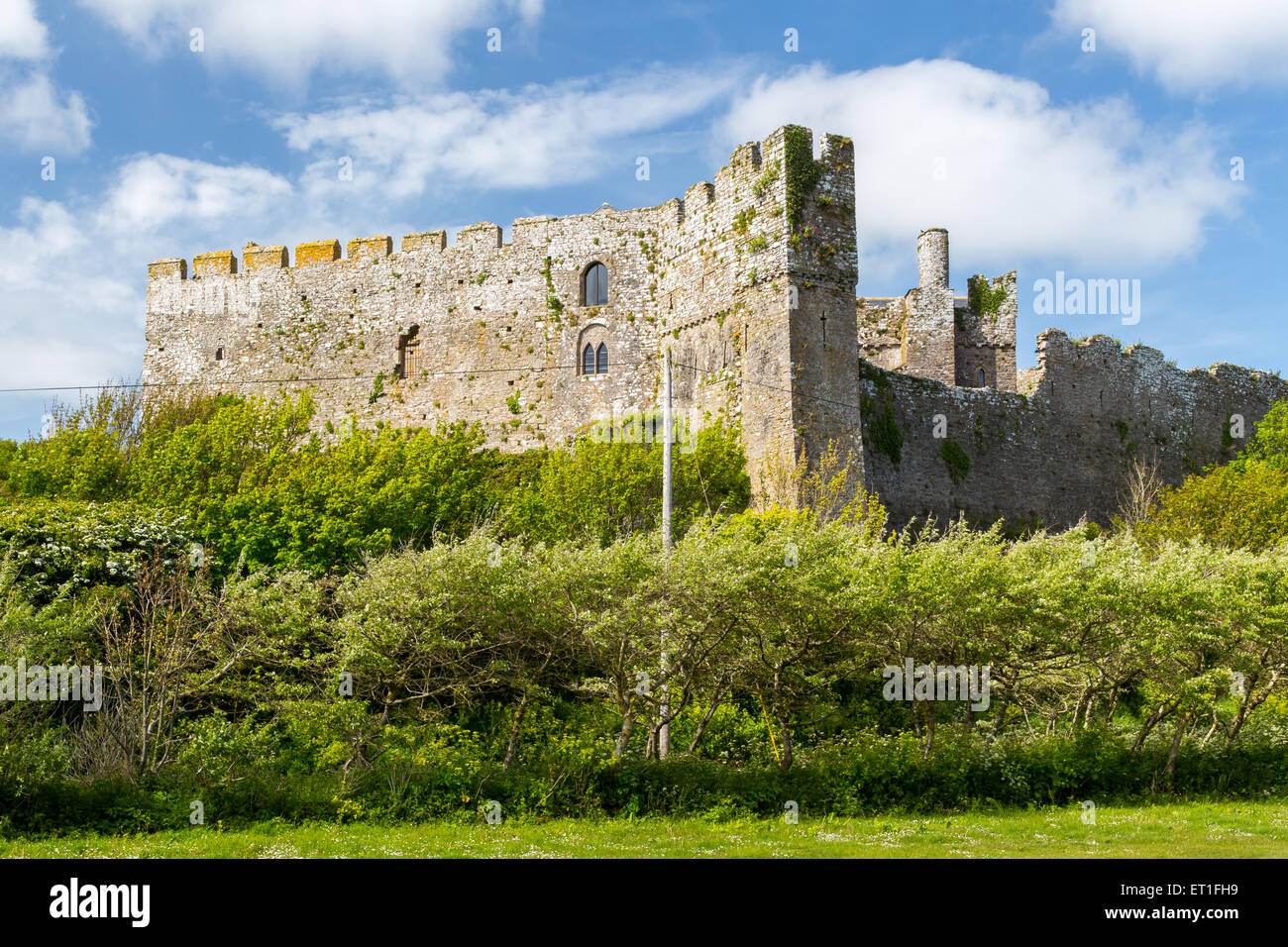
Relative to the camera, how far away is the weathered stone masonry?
97.5 feet

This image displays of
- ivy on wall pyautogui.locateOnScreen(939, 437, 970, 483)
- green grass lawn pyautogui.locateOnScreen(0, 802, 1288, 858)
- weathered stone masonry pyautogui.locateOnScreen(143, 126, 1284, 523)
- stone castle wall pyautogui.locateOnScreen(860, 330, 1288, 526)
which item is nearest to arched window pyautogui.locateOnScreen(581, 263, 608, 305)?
weathered stone masonry pyautogui.locateOnScreen(143, 126, 1284, 523)

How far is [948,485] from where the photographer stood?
3403 cm

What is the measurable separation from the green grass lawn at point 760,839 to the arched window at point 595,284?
21.3m

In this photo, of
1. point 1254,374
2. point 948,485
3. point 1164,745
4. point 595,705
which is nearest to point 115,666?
point 595,705

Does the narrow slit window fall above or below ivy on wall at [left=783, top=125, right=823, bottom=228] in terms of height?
below

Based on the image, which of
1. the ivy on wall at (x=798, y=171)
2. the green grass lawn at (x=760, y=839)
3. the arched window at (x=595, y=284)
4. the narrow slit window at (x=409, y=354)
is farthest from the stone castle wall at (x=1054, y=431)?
the green grass lawn at (x=760, y=839)

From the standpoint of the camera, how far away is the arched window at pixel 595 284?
3612 cm

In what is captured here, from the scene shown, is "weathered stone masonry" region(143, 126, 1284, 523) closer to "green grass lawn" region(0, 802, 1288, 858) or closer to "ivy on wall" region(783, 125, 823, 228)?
"ivy on wall" region(783, 125, 823, 228)

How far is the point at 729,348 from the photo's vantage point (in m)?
30.8

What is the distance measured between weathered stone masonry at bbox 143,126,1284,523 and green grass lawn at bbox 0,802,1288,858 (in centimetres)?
1279

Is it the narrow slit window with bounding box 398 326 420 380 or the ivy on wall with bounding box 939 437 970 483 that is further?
the narrow slit window with bounding box 398 326 420 380

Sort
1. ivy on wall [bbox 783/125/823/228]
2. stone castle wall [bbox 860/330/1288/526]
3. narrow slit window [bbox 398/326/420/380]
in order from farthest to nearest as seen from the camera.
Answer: narrow slit window [bbox 398/326/420/380] → stone castle wall [bbox 860/330/1288/526] → ivy on wall [bbox 783/125/823/228]

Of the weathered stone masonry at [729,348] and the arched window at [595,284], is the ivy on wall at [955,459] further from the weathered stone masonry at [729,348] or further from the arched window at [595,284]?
the arched window at [595,284]
